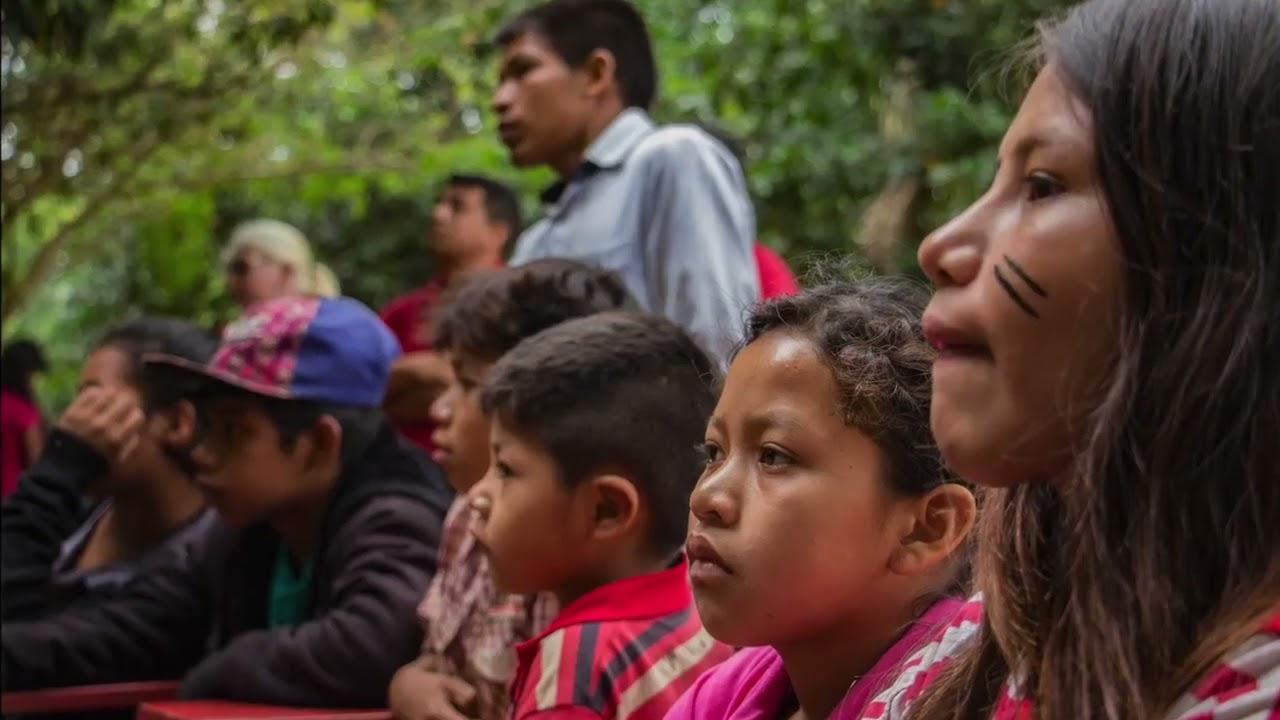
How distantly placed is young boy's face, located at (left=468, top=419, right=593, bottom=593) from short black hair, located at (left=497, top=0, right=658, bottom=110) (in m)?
2.03

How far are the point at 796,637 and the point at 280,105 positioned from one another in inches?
269

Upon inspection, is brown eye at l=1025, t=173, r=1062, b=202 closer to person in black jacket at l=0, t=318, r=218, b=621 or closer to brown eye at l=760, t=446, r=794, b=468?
brown eye at l=760, t=446, r=794, b=468

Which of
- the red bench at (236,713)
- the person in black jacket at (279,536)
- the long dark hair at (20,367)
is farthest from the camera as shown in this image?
the long dark hair at (20,367)

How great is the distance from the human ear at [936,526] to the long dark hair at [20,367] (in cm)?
701

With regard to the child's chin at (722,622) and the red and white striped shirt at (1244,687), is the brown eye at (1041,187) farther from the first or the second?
the child's chin at (722,622)

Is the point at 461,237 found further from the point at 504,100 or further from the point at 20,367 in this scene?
the point at 504,100

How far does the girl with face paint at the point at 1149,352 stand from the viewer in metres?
1.31

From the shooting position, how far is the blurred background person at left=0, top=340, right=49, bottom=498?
27.1 feet

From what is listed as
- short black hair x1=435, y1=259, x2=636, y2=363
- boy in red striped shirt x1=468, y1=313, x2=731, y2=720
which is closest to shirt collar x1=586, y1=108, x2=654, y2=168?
short black hair x1=435, y1=259, x2=636, y2=363

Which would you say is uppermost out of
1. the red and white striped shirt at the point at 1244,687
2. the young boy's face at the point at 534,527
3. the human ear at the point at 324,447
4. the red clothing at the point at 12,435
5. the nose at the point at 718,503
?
the red and white striped shirt at the point at 1244,687

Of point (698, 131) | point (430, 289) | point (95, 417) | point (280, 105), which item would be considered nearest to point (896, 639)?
point (698, 131)

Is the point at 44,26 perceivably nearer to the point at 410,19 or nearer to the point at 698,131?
the point at 698,131

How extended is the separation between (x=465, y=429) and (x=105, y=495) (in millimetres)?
1783

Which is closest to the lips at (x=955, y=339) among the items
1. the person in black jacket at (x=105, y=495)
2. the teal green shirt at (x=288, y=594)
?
the teal green shirt at (x=288, y=594)
